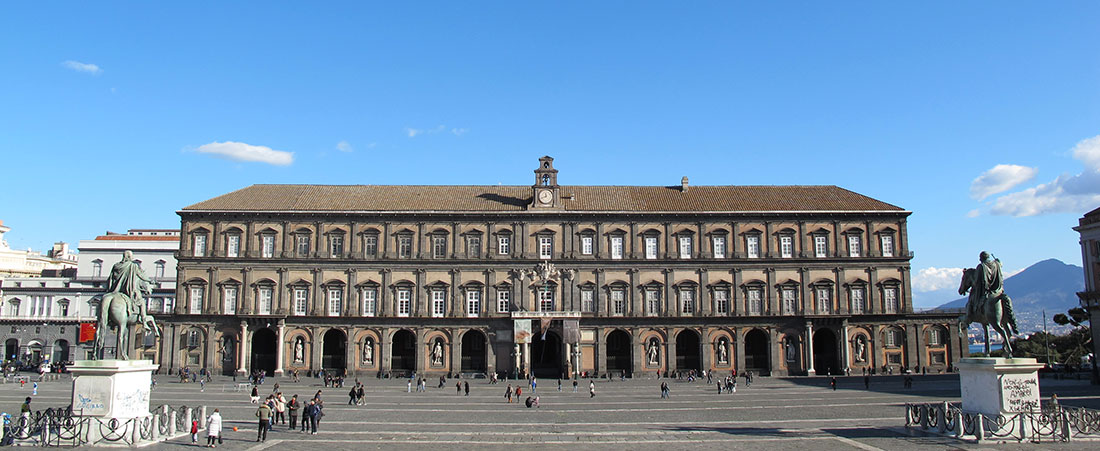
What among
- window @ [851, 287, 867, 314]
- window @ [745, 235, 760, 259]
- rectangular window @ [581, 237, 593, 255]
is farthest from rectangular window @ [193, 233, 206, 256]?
window @ [851, 287, 867, 314]

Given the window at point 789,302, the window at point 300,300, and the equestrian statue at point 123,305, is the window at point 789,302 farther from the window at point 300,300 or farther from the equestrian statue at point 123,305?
the equestrian statue at point 123,305

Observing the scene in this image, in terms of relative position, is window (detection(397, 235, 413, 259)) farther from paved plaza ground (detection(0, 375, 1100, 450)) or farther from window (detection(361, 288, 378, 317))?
paved plaza ground (detection(0, 375, 1100, 450))

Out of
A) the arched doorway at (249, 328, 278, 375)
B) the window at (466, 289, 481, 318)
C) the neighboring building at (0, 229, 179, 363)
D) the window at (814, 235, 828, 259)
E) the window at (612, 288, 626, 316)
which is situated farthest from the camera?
the neighboring building at (0, 229, 179, 363)

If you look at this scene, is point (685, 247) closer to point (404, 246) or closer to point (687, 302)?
point (687, 302)

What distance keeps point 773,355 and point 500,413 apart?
105ft

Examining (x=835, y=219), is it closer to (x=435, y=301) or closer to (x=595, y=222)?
(x=595, y=222)

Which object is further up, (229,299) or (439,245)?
(439,245)

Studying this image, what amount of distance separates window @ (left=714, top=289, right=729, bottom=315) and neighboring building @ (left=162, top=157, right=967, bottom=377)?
0.35ft

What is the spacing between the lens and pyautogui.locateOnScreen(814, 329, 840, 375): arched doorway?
62.2 metres

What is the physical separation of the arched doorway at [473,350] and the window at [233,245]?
18.4m

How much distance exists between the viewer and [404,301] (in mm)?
61125

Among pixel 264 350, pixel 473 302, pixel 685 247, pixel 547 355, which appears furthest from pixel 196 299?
pixel 685 247

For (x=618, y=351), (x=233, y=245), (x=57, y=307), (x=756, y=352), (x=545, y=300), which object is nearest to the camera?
(x=545, y=300)

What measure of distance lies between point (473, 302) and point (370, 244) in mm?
9027
